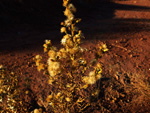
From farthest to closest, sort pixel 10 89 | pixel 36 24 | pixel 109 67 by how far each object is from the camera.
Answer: pixel 36 24
pixel 109 67
pixel 10 89

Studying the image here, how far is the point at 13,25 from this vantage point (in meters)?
6.50

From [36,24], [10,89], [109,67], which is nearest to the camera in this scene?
[10,89]

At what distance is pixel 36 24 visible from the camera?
691 centimetres

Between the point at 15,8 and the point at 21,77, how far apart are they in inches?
243

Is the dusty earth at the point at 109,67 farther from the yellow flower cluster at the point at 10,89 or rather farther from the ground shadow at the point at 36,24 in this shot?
the yellow flower cluster at the point at 10,89

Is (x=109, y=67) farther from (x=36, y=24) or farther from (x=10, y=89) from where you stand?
(x=36, y=24)

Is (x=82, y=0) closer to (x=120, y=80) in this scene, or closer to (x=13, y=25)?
(x=13, y=25)

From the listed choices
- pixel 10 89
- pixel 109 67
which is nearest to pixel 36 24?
pixel 109 67

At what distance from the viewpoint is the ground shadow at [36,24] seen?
201 inches

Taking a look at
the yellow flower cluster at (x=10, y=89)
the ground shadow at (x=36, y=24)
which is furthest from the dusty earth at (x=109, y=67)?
the yellow flower cluster at (x=10, y=89)

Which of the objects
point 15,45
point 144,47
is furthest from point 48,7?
point 144,47

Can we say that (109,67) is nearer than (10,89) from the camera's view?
No

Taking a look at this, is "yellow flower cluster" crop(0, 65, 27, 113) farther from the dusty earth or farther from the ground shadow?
the ground shadow

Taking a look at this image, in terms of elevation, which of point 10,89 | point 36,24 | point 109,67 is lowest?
point 10,89
